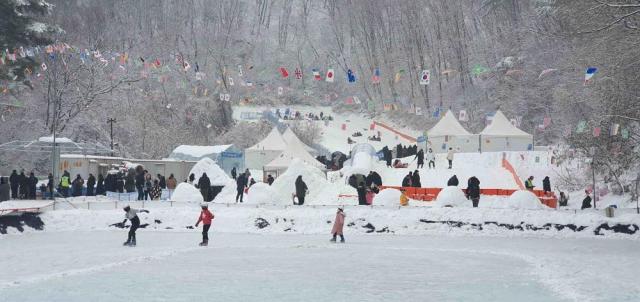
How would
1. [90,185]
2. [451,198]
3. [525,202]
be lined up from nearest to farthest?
1. [525,202]
2. [451,198]
3. [90,185]

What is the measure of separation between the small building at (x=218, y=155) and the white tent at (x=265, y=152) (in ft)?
20.6

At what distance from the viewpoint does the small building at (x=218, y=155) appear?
51.3 m

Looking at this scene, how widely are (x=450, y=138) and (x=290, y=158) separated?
11264 mm

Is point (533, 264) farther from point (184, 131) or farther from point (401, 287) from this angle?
point (184, 131)

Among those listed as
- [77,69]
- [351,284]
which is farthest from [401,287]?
[77,69]

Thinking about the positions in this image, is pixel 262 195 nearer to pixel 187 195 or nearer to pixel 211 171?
pixel 187 195

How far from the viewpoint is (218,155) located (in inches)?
2025

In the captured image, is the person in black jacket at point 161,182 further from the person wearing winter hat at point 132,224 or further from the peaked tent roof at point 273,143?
the peaked tent roof at point 273,143

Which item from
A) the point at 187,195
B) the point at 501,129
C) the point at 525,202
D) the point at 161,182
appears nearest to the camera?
the point at 525,202

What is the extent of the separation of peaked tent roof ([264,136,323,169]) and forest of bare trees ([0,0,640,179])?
23.8ft

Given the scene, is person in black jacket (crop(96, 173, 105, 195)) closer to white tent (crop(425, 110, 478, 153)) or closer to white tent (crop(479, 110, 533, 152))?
white tent (crop(425, 110, 478, 153))

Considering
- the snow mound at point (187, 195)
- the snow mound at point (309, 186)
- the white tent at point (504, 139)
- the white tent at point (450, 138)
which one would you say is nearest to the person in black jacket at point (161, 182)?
the snow mound at point (187, 195)

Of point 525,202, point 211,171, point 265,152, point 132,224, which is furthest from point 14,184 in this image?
point 265,152

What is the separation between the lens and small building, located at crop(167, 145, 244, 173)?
5134 cm
